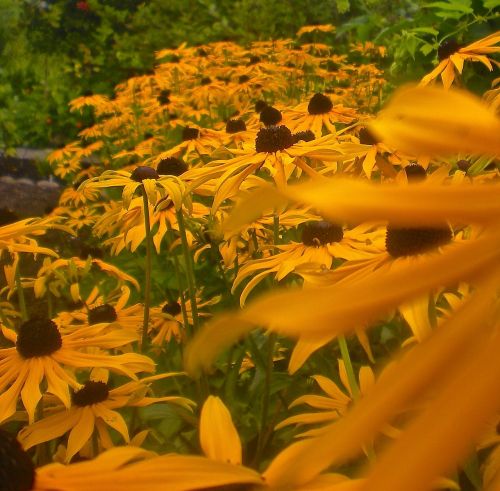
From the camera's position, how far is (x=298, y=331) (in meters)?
0.25

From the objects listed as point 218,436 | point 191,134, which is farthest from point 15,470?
point 191,134

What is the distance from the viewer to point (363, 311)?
0.26 m

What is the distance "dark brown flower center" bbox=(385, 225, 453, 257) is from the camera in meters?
0.92

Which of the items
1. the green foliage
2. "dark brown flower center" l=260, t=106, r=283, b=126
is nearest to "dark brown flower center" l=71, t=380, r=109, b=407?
"dark brown flower center" l=260, t=106, r=283, b=126

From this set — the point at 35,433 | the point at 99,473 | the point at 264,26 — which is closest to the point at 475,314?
the point at 99,473

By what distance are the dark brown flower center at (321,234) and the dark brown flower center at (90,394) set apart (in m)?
0.43

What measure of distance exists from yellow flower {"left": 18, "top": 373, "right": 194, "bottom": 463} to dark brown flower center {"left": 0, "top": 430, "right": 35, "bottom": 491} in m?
0.33

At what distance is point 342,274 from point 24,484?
1.51ft

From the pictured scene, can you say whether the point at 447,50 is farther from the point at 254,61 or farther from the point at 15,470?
the point at 254,61

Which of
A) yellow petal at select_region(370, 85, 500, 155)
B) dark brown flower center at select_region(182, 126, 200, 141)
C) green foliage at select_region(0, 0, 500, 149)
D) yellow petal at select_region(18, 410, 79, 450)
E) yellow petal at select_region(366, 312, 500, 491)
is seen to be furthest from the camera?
green foliage at select_region(0, 0, 500, 149)

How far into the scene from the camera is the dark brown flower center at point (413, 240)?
92 cm

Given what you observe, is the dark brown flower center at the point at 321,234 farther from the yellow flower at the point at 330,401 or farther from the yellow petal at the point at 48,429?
the yellow petal at the point at 48,429

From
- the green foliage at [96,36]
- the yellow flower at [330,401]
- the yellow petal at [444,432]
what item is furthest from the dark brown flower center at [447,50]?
the green foliage at [96,36]

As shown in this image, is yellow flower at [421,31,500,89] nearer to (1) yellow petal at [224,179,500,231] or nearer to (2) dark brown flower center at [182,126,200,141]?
(2) dark brown flower center at [182,126,200,141]
